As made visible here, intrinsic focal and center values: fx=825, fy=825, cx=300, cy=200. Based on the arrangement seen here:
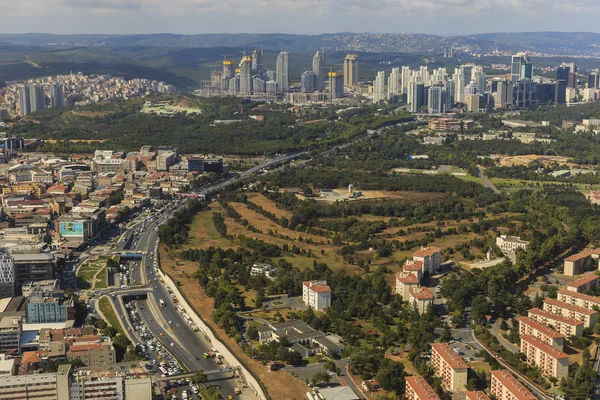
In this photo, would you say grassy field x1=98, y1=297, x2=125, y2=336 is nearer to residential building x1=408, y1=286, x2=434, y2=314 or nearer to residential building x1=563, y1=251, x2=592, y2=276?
residential building x1=408, y1=286, x2=434, y2=314

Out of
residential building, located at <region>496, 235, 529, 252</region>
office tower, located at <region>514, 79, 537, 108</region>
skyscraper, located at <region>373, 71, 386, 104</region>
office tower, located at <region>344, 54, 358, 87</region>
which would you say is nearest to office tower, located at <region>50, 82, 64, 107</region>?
skyscraper, located at <region>373, 71, 386, 104</region>

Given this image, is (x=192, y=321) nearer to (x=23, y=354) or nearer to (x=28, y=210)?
(x=23, y=354)

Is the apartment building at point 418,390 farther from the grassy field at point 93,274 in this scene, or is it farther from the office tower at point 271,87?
the office tower at point 271,87

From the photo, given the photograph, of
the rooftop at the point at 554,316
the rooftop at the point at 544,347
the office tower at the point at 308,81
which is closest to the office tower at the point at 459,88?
the office tower at the point at 308,81

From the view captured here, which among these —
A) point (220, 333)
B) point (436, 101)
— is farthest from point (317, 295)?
point (436, 101)

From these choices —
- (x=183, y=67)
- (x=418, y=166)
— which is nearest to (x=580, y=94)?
(x=418, y=166)

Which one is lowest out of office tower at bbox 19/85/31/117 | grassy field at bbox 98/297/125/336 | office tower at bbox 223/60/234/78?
grassy field at bbox 98/297/125/336

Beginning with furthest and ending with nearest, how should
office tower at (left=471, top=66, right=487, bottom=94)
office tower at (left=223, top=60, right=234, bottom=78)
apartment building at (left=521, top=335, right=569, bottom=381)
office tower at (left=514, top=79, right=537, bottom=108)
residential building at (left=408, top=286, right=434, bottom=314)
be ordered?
1. office tower at (left=223, top=60, right=234, bottom=78)
2. office tower at (left=471, top=66, right=487, bottom=94)
3. office tower at (left=514, top=79, right=537, bottom=108)
4. residential building at (left=408, top=286, right=434, bottom=314)
5. apartment building at (left=521, top=335, right=569, bottom=381)
